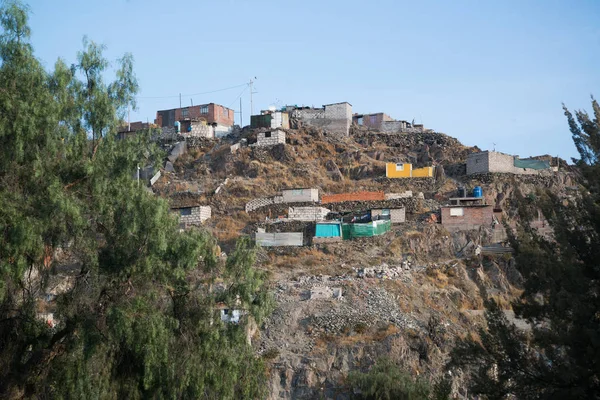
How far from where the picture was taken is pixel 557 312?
11.6 meters

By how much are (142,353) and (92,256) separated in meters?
2.11

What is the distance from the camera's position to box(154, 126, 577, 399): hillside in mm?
28453

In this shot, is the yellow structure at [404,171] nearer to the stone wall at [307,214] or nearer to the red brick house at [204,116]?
the stone wall at [307,214]

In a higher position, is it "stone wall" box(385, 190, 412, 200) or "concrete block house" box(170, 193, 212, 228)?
"stone wall" box(385, 190, 412, 200)

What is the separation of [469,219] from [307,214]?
8.68m

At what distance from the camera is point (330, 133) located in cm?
5262

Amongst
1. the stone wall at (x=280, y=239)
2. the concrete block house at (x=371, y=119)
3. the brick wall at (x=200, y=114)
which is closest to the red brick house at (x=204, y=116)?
the brick wall at (x=200, y=114)

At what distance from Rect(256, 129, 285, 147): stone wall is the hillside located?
587mm

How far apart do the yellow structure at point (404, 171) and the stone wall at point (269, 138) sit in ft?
25.6

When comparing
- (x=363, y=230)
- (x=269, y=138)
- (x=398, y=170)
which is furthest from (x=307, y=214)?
(x=269, y=138)

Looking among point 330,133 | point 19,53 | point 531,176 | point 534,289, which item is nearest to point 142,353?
point 19,53

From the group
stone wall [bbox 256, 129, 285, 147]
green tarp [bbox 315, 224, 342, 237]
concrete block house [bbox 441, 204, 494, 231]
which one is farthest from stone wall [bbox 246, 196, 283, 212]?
concrete block house [bbox 441, 204, 494, 231]

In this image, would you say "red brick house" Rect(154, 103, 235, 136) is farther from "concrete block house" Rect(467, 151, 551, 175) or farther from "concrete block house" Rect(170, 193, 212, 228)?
"concrete block house" Rect(467, 151, 551, 175)

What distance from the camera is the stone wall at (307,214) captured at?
3934 cm
